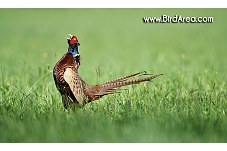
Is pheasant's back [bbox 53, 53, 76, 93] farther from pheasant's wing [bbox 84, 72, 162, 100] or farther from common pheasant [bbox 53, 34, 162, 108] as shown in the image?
pheasant's wing [bbox 84, 72, 162, 100]

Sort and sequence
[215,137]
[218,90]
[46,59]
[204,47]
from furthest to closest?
[204,47] < [46,59] < [218,90] < [215,137]

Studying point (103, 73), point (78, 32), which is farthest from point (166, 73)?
point (78, 32)

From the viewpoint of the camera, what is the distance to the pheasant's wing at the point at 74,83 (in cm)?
618

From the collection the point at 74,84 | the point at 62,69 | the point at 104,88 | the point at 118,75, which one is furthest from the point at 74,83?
the point at 118,75

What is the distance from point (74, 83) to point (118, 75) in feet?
6.90

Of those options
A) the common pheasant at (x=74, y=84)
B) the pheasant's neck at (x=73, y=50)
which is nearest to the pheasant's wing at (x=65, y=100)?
the common pheasant at (x=74, y=84)

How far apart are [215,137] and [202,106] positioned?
0.52 m

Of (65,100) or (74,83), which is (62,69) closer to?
(74,83)

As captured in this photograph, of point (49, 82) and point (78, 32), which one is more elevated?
point (78, 32)

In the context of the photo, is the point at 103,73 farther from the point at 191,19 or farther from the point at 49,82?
the point at 191,19

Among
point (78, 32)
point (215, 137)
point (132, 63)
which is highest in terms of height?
point (78, 32)

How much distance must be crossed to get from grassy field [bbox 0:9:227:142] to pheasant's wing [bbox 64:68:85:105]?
0.15m

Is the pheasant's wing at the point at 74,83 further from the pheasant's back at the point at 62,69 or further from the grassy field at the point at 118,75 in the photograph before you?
the grassy field at the point at 118,75

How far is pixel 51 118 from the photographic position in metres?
6.00
